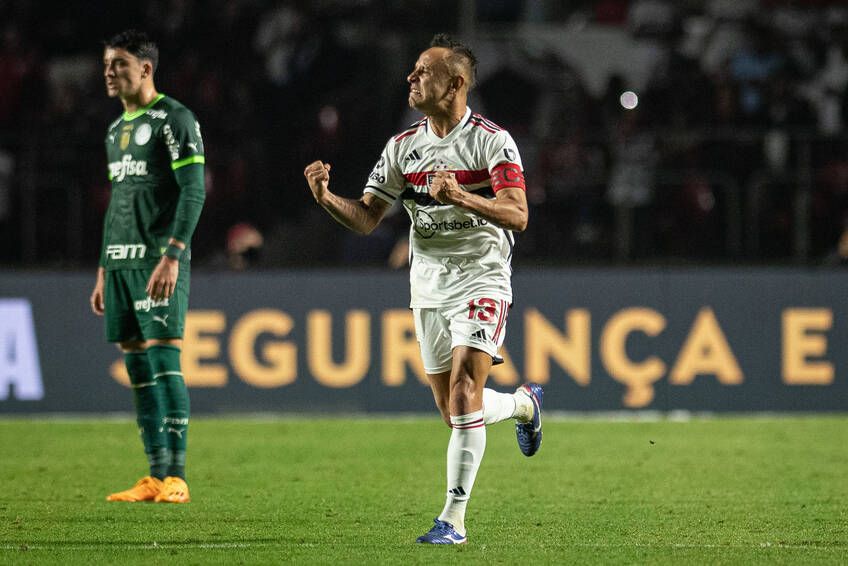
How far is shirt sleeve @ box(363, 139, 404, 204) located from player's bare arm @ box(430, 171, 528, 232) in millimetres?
444

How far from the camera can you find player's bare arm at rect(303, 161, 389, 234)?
18.9ft

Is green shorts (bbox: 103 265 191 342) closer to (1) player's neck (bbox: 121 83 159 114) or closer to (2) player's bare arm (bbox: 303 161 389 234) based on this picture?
(1) player's neck (bbox: 121 83 159 114)

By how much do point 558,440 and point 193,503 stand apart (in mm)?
3832

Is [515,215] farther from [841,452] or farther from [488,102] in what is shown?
[488,102]

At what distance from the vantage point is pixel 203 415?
11.6 metres

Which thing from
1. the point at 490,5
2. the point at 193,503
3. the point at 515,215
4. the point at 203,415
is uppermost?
the point at 490,5

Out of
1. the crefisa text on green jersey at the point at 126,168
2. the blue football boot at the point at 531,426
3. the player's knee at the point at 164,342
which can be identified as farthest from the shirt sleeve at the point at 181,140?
the blue football boot at the point at 531,426

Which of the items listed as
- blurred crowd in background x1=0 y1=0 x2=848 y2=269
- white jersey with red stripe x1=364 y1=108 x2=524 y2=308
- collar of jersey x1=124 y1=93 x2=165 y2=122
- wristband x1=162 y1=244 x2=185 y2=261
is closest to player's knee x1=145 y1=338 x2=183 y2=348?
wristband x1=162 y1=244 x2=185 y2=261

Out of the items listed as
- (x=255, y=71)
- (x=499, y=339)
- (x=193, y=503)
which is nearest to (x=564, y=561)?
(x=499, y=339)

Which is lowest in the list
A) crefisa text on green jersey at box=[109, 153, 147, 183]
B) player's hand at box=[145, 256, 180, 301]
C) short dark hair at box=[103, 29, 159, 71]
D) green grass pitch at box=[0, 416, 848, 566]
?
green grass pitch at box=[0, 416, 848, 566]

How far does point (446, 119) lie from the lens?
6.02 m

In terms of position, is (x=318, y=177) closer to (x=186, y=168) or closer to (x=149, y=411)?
(x=186, y=168)

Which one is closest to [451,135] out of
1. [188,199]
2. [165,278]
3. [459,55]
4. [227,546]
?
[459,55]

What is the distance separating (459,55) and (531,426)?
76.9 inches
